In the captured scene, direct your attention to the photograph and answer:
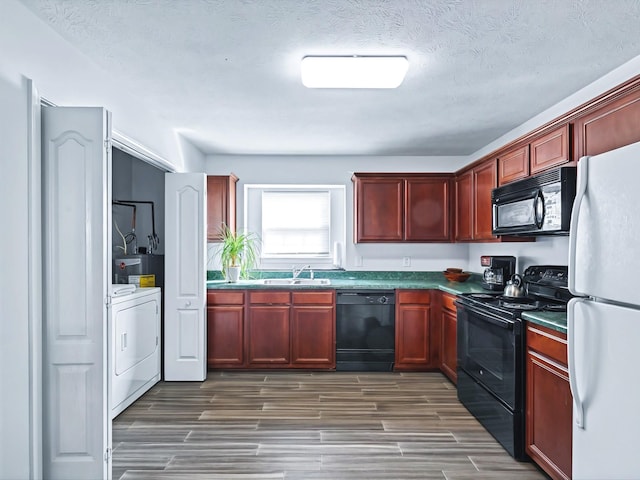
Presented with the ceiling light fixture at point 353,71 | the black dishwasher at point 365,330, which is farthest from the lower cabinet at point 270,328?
the ceiling light fixture at point 353,71

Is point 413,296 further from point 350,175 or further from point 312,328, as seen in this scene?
point 350,175

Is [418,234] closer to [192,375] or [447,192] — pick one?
[447,192]

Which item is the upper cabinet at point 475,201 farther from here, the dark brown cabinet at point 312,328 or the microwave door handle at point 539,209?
the dark brown cabinet at point 312,328

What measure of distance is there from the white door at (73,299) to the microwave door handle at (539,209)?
2.50m

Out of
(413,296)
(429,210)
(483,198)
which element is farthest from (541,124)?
(413,296)

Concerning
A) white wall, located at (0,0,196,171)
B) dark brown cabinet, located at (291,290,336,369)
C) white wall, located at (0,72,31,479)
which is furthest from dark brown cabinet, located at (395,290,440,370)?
white wall, located at (0,72,31,479)

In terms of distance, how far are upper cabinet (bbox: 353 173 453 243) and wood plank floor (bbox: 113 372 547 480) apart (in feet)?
5.13

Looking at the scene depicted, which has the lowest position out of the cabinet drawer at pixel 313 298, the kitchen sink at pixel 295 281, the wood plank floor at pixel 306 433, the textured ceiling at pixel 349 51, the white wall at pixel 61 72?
the wood plank floor at pixel 306 433

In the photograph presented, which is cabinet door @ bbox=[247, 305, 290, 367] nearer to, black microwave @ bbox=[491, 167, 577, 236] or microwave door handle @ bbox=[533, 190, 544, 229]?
black microwave @ bbox=[491, 167, 577, 236]

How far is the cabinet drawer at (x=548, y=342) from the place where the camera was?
7.20 ft

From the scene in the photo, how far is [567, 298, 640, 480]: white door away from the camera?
1496mm

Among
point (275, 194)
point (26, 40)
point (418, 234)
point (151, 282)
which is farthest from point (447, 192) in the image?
point (26, 40)

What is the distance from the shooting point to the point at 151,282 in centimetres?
409

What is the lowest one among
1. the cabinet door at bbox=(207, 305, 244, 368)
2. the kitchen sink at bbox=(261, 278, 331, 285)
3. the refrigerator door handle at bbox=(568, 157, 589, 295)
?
the cabinet door at bbox=(207, 305, 244, 368)
